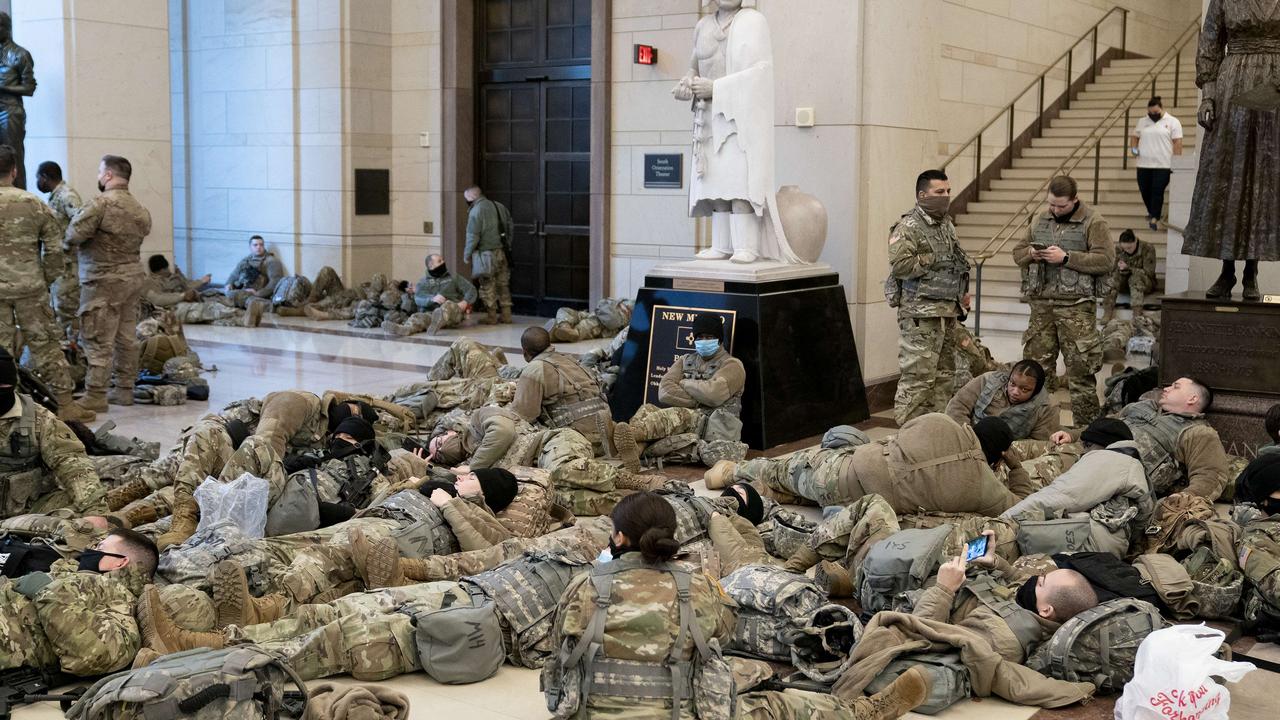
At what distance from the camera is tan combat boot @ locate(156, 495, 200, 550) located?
6.20 metres

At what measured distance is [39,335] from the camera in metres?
9.42

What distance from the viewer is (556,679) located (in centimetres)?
402

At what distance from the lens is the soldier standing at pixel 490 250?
51.1 feet

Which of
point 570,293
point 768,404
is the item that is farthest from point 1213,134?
point 570,293

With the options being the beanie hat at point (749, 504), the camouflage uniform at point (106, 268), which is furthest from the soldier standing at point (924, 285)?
the camouflage uniform at point (106, 268)

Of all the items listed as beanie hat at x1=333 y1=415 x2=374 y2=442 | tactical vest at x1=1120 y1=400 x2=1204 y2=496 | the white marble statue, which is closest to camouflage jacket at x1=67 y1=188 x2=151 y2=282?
beanie hat at x1=333 y1=415 x2=374 y2=442

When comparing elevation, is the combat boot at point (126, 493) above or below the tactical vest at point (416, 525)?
below

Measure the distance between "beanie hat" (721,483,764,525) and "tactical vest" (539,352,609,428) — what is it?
167 cm

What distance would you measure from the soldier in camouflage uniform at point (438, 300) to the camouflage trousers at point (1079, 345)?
291 inches

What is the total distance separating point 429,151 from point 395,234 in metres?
1.27

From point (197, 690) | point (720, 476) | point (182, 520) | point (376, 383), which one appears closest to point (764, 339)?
point (720, 476)

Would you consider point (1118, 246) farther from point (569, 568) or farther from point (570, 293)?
point (569, 568)

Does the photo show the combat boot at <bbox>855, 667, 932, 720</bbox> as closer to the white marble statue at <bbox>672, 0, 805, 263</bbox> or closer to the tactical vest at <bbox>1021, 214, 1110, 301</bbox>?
the tactical vest at <bbox>1021, 214, 1110, 301</bbox>

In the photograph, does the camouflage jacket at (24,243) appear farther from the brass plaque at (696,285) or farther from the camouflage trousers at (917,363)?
the camouflage trousers at (917,363)
